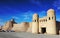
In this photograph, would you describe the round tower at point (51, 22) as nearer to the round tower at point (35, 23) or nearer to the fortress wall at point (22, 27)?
→ the round tower at point (35, 23)

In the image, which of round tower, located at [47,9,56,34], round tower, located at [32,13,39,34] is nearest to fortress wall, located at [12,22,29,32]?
round tower, located at [32,13,39,34]

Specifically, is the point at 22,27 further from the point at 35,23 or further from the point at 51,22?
the point at 51,22

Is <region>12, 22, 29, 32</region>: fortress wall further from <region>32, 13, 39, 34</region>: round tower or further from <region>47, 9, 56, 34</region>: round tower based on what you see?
<region>47, 9, 56, 34</region>: round tower

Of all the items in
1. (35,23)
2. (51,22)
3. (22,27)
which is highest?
(51,22)

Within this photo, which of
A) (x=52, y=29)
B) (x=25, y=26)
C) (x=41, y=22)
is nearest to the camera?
(x=52, y=29)

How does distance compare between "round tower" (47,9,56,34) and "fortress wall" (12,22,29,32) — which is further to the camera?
"fortress wall" (12,22,29,32)

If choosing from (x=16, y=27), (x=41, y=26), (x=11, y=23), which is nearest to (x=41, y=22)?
(x=41, y=26)

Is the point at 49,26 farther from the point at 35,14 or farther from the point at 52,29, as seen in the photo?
the point at 35,14

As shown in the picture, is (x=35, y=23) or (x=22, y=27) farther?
(x=22, y=27)

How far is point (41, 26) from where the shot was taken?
1495 inches

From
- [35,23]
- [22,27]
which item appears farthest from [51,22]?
[22,27]

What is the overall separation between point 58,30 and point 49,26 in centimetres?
527

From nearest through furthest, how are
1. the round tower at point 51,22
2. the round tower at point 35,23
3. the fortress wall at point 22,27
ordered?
the round tower at point 51,22 → the round tower at point 35,23 → the fortress wall at point 22,27

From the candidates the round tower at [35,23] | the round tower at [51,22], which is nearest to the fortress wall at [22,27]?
the round tower at [35,23]
